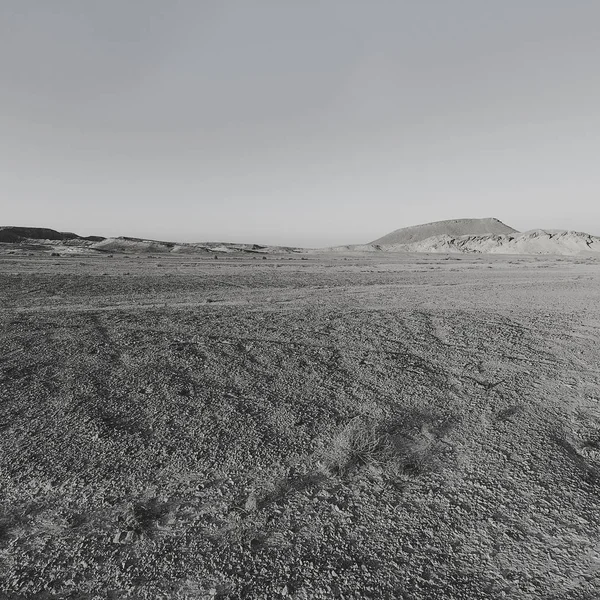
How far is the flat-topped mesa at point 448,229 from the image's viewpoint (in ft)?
438

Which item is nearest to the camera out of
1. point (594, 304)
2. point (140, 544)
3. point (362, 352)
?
point (140, 544)

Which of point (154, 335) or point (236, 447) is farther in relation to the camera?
Result: point (154, 335)

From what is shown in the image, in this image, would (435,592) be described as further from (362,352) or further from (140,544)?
(362,352)

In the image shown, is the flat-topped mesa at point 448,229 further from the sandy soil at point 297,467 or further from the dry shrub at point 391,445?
the dry shrub at point 391,445

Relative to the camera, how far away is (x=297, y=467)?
3.54 meters

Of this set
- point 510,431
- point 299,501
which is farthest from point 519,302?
point 299,501

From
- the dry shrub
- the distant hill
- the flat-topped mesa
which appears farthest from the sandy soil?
the flat-topped mesa

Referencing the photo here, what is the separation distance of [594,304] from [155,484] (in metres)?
14.6

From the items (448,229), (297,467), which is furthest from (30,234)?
(448,229)

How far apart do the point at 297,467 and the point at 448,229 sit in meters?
144

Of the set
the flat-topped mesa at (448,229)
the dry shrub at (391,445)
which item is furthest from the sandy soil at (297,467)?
the flat-topped mesa at (448,229)

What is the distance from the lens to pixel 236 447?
12.7 ft

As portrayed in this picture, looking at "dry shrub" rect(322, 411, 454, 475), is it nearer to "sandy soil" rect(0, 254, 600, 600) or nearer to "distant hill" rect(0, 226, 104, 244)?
"sandy soil" rect(0, 254, 600, 600)

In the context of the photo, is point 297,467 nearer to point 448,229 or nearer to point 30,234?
point 30,234
